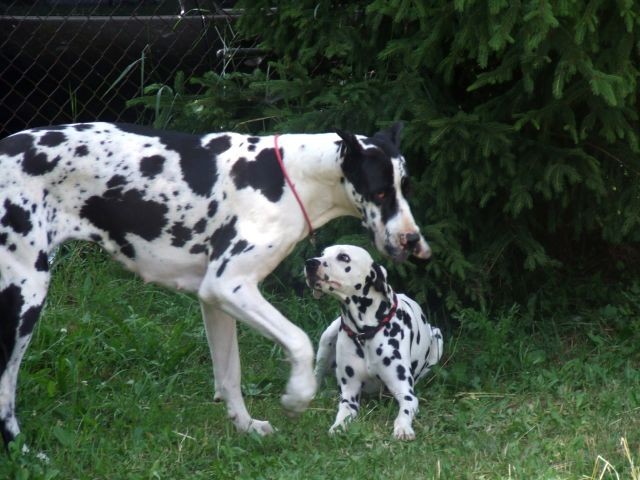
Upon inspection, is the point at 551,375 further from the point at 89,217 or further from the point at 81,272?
the point at 81,272

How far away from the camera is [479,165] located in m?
6.00

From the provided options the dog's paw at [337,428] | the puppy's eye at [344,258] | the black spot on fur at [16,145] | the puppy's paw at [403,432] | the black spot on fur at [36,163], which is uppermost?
the black spot on fur at [16,145]

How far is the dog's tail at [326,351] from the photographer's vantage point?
6.00 m

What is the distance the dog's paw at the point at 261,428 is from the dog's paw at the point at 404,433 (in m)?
0.55

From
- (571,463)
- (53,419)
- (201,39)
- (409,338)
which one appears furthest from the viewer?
(201,39)

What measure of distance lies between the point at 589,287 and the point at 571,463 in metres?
2.37

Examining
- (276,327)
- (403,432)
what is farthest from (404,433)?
(276,327)

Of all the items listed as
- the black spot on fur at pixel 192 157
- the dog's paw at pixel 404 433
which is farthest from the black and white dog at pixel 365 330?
the black spot on fur at pixel 192 157

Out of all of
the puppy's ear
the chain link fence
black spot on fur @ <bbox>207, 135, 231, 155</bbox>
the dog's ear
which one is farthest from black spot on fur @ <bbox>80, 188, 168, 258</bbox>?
the chain link fence

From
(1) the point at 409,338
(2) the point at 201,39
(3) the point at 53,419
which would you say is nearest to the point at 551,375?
(1) the point at 409,338

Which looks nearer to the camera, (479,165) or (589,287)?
(479,165)

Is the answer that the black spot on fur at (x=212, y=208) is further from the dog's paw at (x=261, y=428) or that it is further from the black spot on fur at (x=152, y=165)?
the dog's paw at (x=261, y=428)

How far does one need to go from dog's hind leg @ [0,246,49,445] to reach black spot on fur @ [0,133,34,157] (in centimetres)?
35

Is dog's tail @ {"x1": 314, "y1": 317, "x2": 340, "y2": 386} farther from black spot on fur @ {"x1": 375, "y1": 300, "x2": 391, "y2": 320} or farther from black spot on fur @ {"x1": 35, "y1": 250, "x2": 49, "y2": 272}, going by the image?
black spot on fur @ {"x1": 35, "y1": 250, "x2": 49, "y2": 272}
